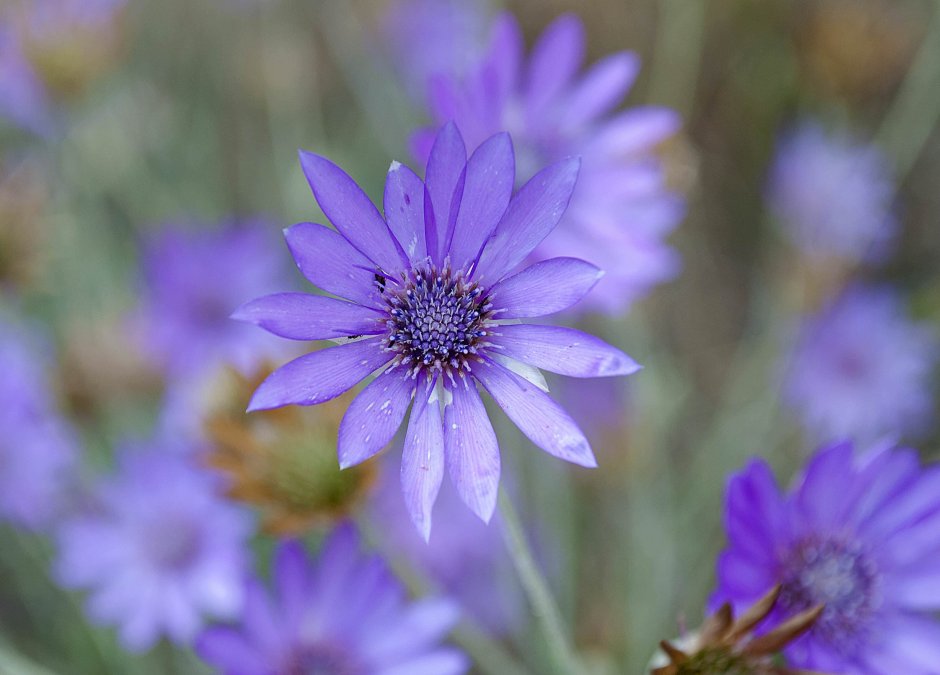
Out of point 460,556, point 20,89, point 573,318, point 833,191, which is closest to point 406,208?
point 573,318

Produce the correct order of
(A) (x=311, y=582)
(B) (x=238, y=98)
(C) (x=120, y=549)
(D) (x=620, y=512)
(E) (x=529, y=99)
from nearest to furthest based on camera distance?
(A) (x=311, y=582) < (E) (x=529, y=99) < (C) (x=120, y=549) < (D) (x=620, y=512) < (B) (x=238, y=98)

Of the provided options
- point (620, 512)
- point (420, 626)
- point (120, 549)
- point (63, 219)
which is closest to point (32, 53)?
point (63, 219)

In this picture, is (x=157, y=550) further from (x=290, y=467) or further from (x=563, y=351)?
(x=563, y=351)

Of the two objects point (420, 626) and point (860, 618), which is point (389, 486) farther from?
point (860, 618)

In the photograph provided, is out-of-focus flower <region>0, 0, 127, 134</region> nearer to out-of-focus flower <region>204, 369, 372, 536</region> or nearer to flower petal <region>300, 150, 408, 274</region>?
out-of-focus flower <region>204, 369, 372, 536</region>

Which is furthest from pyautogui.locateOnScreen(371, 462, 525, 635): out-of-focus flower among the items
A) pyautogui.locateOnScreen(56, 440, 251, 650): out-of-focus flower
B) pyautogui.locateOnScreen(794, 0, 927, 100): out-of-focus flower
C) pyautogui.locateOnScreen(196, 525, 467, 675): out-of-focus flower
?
pyautogui.locateOnScreen(794, 0, 927, 100): out-of-focus flower

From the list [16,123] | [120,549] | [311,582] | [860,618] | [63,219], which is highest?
[16,123]
